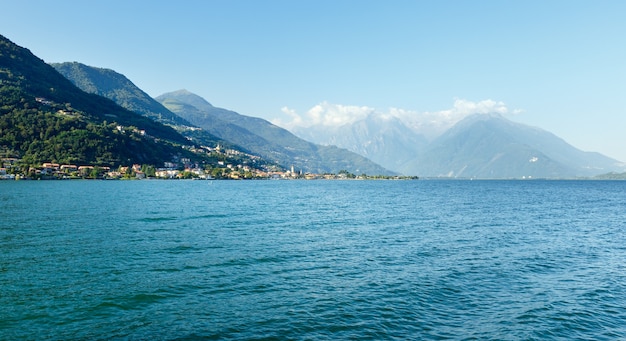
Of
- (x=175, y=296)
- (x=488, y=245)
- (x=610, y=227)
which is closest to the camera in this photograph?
(x=175, y=296)

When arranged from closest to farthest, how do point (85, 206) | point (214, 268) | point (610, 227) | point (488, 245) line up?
point (214, 268) < point (488, 245) < point (610, 227) < point (85, 206)

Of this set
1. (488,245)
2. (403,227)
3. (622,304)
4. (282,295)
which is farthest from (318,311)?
(403,227)

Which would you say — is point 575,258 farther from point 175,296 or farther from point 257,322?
point 175,296

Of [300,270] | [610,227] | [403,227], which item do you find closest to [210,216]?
[403,227]

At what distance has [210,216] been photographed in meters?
61.3

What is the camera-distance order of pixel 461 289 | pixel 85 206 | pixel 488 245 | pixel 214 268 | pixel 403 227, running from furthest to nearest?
pixel 85 206, pixel 403 227, pixel 488 245, pixel 214 268, pixel 461 289

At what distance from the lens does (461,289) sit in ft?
84.5

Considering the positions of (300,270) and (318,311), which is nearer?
(318,311)

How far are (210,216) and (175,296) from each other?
130 ft

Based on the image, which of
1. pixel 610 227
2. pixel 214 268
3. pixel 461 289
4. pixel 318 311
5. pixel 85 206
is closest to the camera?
pixel 318 311

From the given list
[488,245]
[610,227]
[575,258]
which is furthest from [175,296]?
[610,227]

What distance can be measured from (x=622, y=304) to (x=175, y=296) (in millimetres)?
29273

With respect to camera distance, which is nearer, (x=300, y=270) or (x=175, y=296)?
(x=175, y=296)

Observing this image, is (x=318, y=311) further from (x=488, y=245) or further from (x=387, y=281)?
(x=488, y=245)
